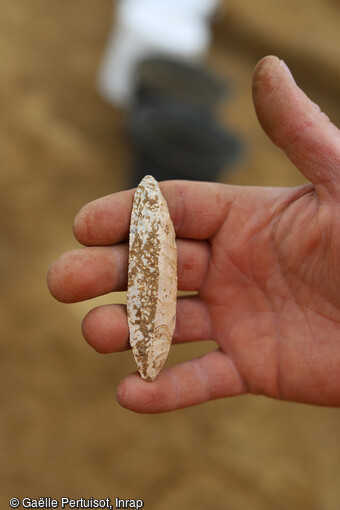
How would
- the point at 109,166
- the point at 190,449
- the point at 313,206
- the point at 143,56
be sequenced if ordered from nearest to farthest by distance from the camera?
the point at 313,206 → the point at 190,449 → the point at 109,166 → the point at 143,56

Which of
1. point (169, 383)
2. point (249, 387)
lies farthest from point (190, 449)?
point (169, 383)

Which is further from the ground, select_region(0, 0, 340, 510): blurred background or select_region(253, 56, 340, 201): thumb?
select_region(253, 56, 340, 201): thumb

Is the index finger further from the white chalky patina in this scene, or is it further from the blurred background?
the blurred background

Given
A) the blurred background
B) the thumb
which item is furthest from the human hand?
the blurred background

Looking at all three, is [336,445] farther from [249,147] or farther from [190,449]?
[249,147]

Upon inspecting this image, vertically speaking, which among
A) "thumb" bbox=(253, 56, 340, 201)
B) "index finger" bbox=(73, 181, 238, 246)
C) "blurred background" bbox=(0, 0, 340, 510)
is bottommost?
"blurred background" bbox=(0, 0, 340, 510)

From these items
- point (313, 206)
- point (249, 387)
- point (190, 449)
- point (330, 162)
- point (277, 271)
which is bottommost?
point (190, 449)

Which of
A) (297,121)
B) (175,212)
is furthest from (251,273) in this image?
(297,121)
